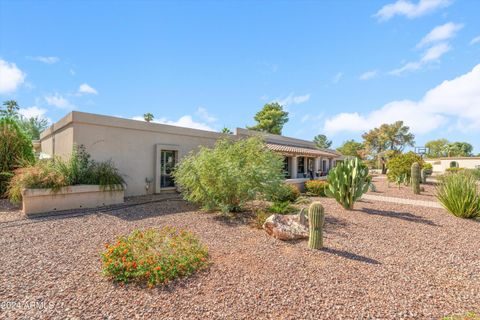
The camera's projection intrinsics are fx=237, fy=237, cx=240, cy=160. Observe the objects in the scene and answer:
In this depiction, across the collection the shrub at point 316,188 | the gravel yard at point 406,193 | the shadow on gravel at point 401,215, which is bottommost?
the shadow on gravel at point 401,215

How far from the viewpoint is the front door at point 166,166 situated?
48.4 ft

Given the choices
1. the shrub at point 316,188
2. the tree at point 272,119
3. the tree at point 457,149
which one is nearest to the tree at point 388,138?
the tree at point 457,149

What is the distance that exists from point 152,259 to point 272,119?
1483 inches

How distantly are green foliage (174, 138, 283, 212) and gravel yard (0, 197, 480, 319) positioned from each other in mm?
1467

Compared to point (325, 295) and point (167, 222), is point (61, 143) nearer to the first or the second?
point (167, 222)

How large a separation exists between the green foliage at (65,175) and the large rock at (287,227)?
7736 millimetres

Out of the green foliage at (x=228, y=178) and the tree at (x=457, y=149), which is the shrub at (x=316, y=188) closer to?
the green foliage at (x=228, y=178)

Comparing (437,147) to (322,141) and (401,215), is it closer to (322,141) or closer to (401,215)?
(322,141)

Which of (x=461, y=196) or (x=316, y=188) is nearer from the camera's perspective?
(x=461, y=196)

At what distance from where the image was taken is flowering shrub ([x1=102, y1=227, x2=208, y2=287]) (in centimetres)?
438

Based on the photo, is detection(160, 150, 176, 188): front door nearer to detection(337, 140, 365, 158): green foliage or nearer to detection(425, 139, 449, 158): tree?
detection(337, 140, 365, 158): green foliage

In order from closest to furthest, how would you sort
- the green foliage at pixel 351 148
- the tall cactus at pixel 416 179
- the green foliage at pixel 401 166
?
the tall cactus at pixel 416 179 → the green foliage at pixel 401 166 → the green foliage at pixel 351 148

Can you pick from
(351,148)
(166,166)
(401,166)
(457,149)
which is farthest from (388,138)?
(166,166)

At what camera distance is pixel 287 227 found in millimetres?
6941
